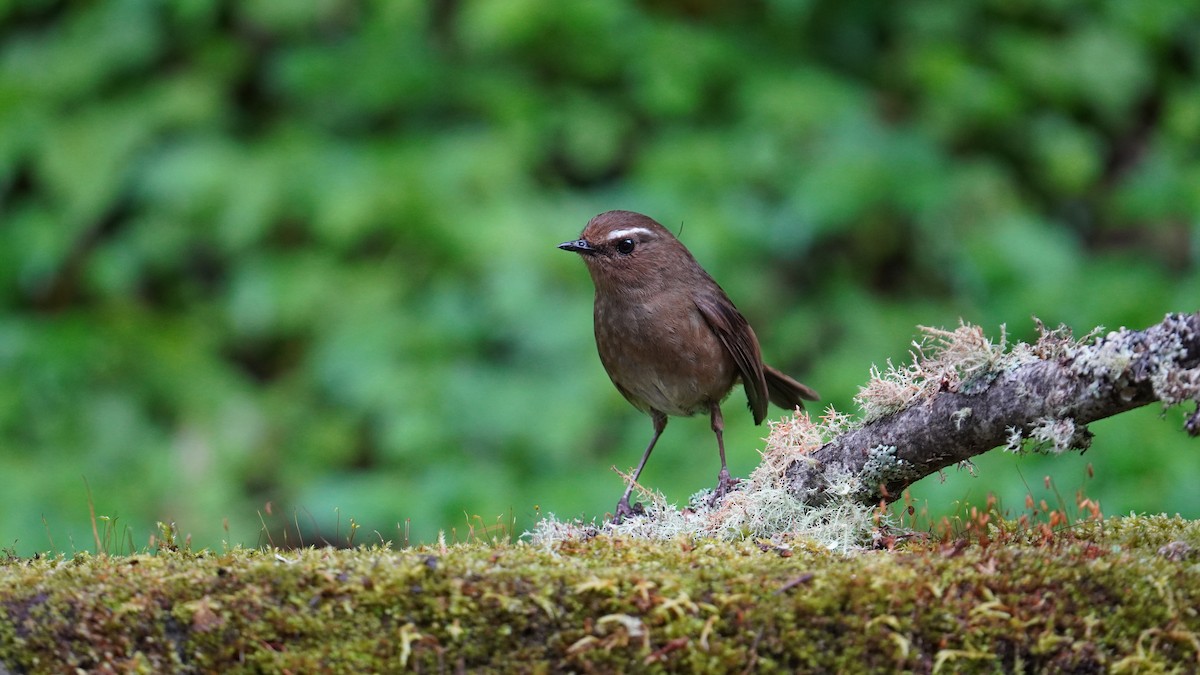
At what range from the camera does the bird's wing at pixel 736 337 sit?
4527mm

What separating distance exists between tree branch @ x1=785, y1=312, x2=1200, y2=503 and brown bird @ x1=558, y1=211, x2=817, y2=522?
113cm

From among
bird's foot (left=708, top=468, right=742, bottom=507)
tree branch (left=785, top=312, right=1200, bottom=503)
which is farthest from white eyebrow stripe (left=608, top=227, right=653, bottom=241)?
tree branch (left=785, top=312, right=1200, bottom=503)

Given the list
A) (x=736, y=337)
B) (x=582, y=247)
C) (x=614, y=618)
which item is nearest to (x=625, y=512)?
(x=736, y=337)

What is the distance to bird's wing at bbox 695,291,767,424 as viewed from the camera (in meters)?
4.53

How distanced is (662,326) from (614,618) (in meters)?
2.11

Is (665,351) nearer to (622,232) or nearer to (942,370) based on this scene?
(622,232)

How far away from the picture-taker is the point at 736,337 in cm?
454

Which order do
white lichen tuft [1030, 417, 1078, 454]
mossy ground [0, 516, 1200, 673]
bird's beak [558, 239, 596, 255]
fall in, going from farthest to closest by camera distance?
bird's beak [558, 239, 596, 255], white lichen tuft [1030, 417, 1078, 454], mossy ground [0, 516, 1200, 673]

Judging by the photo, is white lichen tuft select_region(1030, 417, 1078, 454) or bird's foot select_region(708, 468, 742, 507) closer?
white lichen tuft select_region(1030, 417, 1078, 454)

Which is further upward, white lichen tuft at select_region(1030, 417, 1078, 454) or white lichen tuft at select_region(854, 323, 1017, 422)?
white lichen tuft at select_region(854, 323, 1017, 422)

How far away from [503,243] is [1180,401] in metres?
3.98

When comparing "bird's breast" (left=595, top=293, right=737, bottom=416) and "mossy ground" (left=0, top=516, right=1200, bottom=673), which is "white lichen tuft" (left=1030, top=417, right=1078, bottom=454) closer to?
"mossy ground" (left=0, top=516, right=1200, bottom=673)

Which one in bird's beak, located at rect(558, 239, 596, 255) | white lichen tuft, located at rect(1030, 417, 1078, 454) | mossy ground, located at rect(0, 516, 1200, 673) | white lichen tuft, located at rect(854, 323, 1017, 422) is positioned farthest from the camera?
bird's beak, located at rect(558, 239, 596, 255)

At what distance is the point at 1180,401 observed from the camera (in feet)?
8.39
